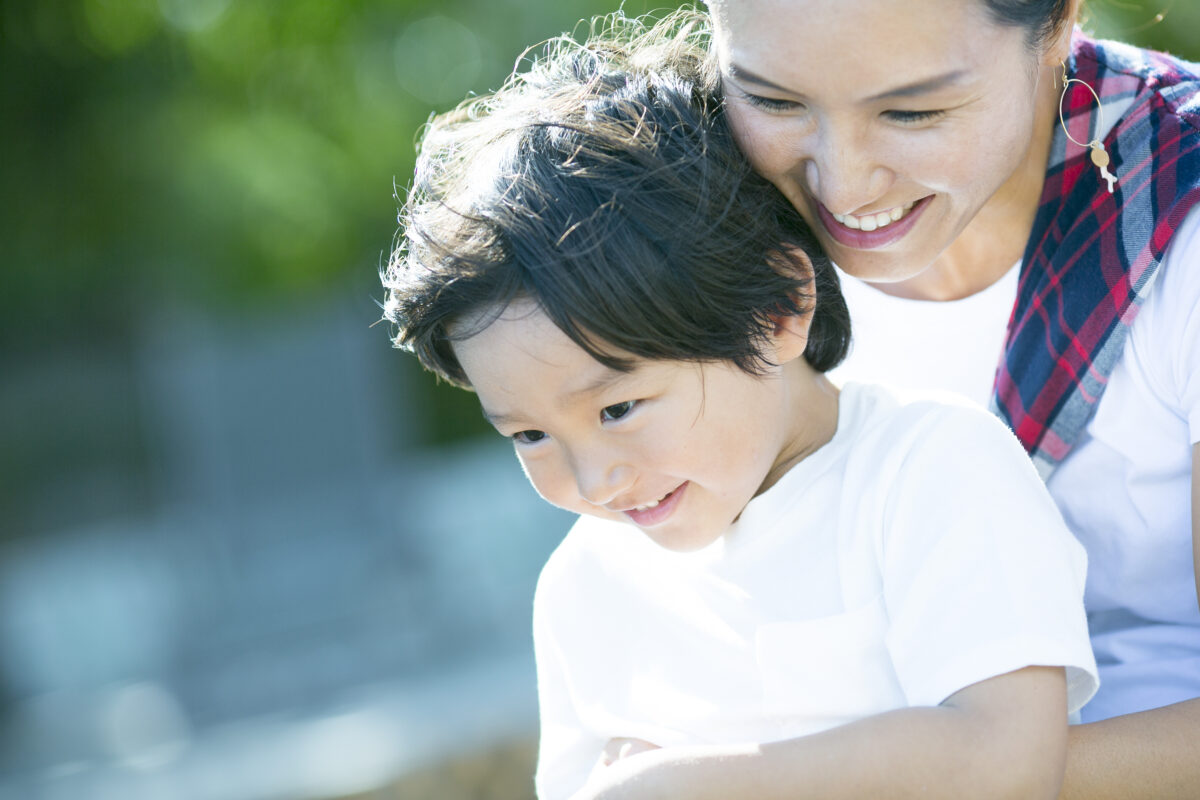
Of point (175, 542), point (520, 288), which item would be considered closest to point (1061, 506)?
point (520, 288)

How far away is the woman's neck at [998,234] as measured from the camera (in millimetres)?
1669

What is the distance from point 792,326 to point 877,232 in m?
0.16

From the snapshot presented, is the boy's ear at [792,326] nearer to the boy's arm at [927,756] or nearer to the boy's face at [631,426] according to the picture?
the boy's face at [631,426]

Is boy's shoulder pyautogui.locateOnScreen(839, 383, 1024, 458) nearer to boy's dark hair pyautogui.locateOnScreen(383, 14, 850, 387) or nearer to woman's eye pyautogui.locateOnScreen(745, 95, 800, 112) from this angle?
boy's dark hair pyautogui.locateOnScreen(383, 14, 850, 387)

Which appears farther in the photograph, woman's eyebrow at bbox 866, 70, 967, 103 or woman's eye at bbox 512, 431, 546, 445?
woman's eye at bbox 512, 431, 546, 445

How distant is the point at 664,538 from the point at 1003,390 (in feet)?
1.72

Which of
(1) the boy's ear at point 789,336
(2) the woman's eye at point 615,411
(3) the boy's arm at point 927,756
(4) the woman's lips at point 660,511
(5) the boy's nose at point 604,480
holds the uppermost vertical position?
(1) the boy's ear at point 789,336

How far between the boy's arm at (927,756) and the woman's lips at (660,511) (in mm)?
293

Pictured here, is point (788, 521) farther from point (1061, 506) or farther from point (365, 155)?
point (365, 155)

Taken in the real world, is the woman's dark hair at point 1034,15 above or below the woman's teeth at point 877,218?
above

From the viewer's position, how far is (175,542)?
5301 millimetres

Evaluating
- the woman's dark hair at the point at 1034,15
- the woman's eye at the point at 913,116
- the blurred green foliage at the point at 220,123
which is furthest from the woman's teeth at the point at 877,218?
the blurred green foliage at the point at 220,123

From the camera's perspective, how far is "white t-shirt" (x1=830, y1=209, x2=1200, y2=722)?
143 cm

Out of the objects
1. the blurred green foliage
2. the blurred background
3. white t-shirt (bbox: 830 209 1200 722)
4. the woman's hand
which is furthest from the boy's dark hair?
the blurred green foliage
